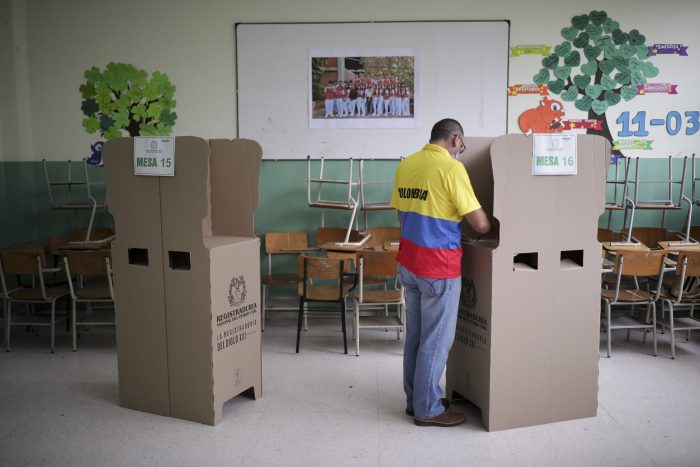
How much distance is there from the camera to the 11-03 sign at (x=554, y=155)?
2.86 meters

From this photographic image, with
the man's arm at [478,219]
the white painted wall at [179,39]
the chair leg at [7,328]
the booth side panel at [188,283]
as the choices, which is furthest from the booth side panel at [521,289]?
the chair leg at [7,328]

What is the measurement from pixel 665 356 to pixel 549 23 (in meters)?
3.13

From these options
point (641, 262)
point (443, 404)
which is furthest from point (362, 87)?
point (443, 404)

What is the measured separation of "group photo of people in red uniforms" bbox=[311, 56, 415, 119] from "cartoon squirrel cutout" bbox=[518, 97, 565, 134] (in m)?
1.08

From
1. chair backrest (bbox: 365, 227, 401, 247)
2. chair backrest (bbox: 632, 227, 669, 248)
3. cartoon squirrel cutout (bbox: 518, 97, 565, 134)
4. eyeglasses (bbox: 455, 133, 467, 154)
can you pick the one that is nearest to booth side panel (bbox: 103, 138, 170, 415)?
eyeglasses (bbox: 455, 133, 467, 154)

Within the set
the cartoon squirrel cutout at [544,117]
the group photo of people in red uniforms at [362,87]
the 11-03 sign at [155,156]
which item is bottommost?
the 11-03 sign at [155,156]

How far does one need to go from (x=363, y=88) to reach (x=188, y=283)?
314cm

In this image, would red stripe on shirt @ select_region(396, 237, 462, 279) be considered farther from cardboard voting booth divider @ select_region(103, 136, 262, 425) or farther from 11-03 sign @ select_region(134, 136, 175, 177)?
11-03 sign @ select_region(134, 136, 175, 177)

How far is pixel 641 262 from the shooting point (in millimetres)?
4188

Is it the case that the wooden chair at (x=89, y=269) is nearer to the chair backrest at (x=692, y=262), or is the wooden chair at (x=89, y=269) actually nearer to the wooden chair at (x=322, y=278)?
the wooden chair at (x=322, y=278)

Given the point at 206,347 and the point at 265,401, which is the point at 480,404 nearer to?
the point at 265,401

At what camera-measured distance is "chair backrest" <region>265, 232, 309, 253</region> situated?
17.4ft

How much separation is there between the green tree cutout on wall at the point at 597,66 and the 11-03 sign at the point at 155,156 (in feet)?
12.4

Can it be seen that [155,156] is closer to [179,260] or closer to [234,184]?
[234,184]
